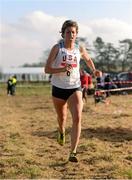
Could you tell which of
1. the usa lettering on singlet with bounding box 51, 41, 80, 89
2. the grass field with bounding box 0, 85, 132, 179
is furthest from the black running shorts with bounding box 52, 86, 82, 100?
the grass field with bounding box 0, 85, 132, 179

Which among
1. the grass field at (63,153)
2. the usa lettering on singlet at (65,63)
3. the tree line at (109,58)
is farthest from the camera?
the tree line at (109,58)

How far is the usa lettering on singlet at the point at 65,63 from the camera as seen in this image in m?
6.75

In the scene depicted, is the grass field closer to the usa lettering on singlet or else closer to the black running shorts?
the black running shorts

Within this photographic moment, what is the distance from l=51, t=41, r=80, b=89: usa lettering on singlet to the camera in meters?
6.75

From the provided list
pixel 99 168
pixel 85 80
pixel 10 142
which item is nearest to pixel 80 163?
pixel 99 168

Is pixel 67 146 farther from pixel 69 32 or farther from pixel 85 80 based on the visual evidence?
pixel 85 80

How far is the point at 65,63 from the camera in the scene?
674cm

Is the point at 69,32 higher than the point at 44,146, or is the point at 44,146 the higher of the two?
the point at 69,32

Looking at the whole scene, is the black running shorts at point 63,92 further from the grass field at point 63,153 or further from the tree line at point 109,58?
the tree line at point 109,58

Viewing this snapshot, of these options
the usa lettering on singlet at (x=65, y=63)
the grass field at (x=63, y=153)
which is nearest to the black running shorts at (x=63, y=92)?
the usa lettering on singlet at (x=65, y=63)

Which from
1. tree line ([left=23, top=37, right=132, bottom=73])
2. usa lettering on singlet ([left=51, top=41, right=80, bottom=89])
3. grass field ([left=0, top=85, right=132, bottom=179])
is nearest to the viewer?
grass field ([left=0, top=85, right=132, bottom=179])

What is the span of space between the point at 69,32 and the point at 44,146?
101 inches

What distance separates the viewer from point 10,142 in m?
8.90

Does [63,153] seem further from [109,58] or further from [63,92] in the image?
[109,58]
